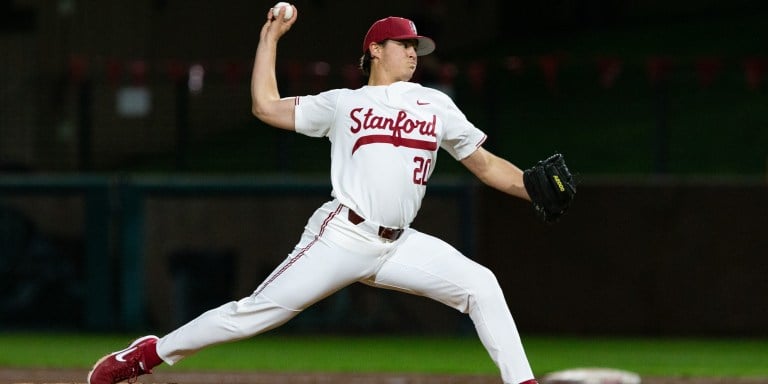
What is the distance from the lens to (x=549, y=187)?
21.4 feet

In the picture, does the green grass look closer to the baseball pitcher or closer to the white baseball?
the baseball pitcher

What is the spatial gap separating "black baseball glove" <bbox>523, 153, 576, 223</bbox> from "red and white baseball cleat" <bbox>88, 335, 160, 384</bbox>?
1.76m

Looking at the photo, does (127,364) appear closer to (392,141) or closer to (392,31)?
(392,141)

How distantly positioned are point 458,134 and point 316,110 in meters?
0.61

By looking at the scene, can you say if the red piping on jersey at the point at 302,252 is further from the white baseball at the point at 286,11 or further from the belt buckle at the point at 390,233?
the white baseball at the point at 286,11

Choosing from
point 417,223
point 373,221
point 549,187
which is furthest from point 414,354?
point 373,221

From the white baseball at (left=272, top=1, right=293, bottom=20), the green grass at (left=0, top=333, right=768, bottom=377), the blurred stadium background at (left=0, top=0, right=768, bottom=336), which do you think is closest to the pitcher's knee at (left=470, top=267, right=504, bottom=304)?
the white baseball at (left=272, top=1, right=293, bottom=20)

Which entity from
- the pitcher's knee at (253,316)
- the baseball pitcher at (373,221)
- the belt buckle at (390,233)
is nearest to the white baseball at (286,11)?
the baseball pitcher at (373,221)

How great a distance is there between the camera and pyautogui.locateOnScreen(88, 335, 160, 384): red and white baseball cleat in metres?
6.50

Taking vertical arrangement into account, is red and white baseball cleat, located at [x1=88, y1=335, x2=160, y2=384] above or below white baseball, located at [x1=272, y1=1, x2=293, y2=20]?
below

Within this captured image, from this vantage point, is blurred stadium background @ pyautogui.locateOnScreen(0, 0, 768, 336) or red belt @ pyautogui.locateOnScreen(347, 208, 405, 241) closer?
red belt @ pyautogui.locateOnScreen(347, 208, 405, 241)

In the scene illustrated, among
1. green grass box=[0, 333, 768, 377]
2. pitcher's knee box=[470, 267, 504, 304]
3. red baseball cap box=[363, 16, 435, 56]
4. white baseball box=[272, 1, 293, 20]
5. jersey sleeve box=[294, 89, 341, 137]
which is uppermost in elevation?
white baseball box=[272, 1, 293, 20]

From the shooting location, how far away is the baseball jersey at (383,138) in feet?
20.5

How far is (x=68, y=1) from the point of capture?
63.1 ft
